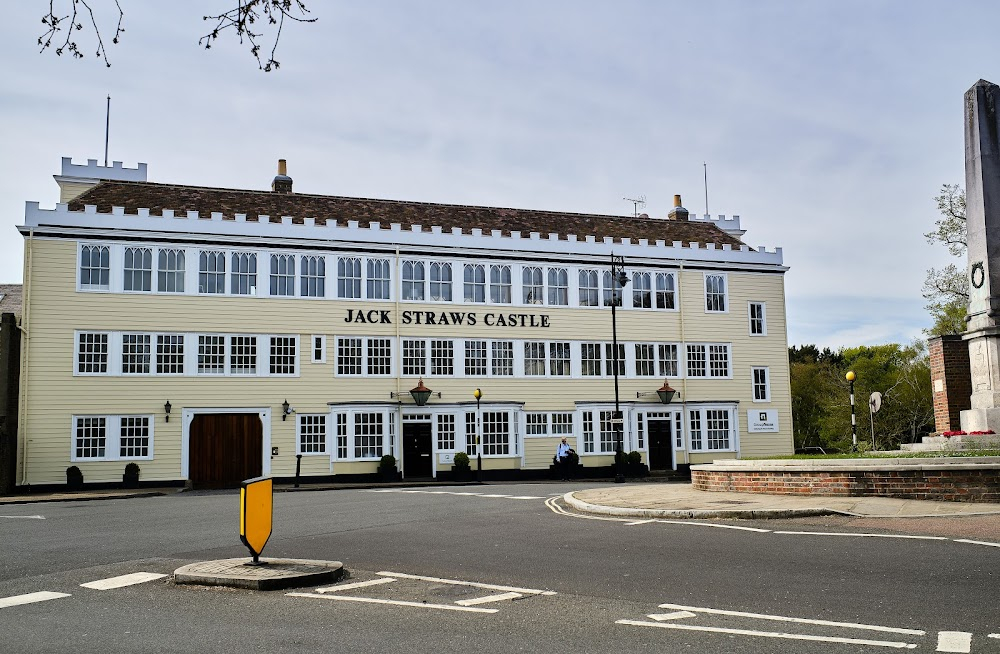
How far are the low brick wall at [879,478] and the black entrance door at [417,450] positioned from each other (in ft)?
62.9

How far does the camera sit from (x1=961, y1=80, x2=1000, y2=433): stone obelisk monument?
57.0 ft

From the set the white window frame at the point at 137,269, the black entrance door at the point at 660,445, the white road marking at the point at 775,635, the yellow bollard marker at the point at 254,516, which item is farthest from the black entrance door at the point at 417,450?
the white road marking at the point at 775,635

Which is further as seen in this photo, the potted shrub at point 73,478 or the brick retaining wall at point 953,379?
the potted shrub at point 73,478

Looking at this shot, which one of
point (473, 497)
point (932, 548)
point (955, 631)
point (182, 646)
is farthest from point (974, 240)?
point (182, 646)

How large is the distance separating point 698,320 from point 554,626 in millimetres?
32414

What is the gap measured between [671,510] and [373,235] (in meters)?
22.4

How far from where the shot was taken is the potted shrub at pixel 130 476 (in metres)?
30.1

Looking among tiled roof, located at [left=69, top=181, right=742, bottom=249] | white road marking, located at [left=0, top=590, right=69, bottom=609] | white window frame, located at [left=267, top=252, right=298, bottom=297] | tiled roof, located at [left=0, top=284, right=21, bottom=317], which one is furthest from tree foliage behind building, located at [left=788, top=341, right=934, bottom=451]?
white road marking, located at [left=0, top=590, right=69, bottom=609]

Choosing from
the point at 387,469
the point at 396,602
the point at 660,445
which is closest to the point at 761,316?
the point at 660,445

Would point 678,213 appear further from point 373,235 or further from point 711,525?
point 711,525

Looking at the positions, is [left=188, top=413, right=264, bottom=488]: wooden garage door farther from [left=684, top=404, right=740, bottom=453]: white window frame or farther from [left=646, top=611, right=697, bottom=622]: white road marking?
[left=646, top=611, right=697, bottom=622]: white road marking

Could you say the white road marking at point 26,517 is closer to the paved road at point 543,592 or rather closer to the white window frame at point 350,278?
the paved road at point 543,592

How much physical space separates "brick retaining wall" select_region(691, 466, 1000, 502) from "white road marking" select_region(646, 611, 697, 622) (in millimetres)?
8372

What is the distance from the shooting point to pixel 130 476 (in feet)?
98.7
